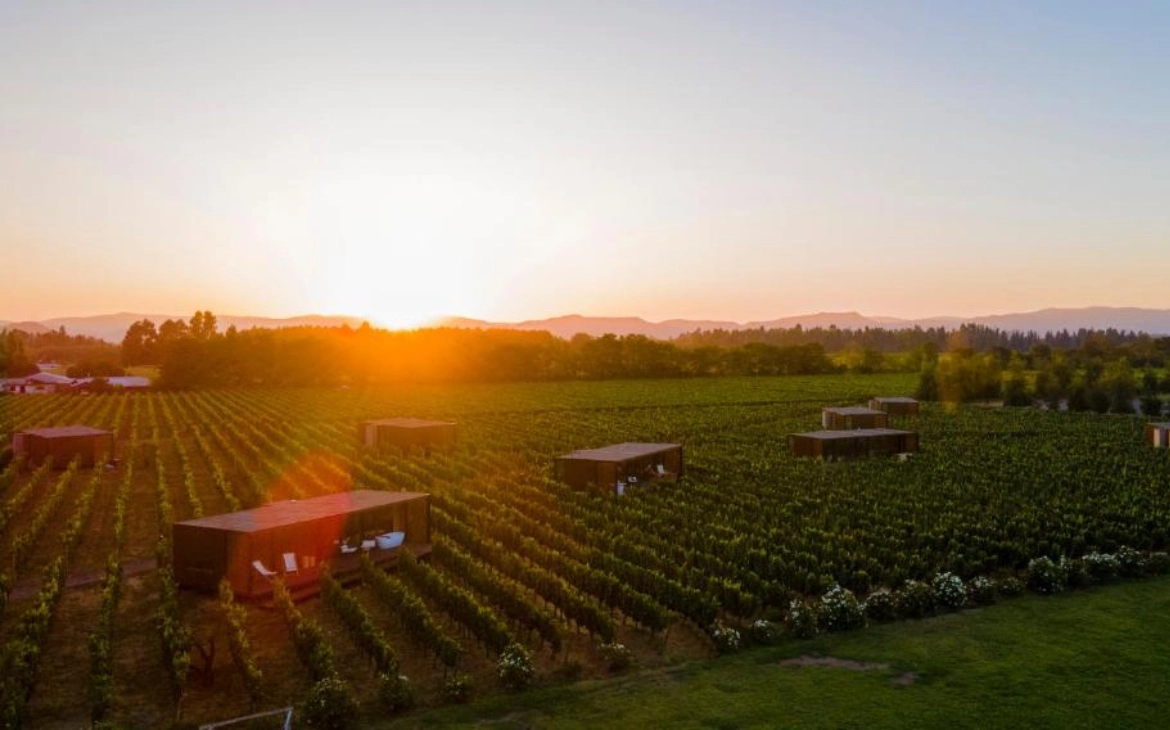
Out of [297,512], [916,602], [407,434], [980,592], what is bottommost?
[980,592]

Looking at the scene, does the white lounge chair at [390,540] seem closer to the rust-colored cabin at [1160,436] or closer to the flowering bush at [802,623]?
the flowering bush at [802,623]

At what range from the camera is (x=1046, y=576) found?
78.9 feet

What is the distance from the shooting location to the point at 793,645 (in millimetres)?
19859

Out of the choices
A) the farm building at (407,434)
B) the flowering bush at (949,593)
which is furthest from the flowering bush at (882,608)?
the farm building at (407,434)

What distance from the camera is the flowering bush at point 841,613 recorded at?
20.9 meters

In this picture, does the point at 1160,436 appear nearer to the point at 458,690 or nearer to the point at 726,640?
the point at 726,640

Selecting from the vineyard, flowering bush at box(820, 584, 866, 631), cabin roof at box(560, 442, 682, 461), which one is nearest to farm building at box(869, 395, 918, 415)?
the vineyard

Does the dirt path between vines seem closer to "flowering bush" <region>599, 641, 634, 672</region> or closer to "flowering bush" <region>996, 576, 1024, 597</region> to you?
"flowering bush" <region>599, 641, 634, 672</region>

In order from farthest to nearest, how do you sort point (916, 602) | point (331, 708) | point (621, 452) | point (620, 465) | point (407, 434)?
point (407, 434) → point (621, 452) → point (620, 465) → point (916, 602) → point (331, 708)

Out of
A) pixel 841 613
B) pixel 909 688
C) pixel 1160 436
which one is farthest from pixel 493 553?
pixel 1160 436

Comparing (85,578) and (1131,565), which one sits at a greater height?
(85,578)

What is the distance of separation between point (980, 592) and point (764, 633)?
7083 millimetres

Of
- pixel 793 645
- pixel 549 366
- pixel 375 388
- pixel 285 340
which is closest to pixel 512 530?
pixel 793 645

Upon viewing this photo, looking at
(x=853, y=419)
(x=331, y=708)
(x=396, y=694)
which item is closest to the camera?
(x=331, y=708)
